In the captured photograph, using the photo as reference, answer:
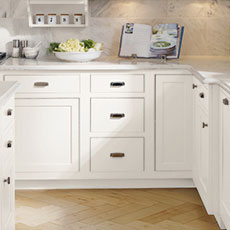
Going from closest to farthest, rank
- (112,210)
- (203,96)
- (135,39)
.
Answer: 1. (203,96)
2. (112,210)
3. (135,39)

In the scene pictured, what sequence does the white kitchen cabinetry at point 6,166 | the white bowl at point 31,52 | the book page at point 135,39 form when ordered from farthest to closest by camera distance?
the book page at point 135,39
the white bowl at point 31,52
the white kitchen cabinetry at point 6,166

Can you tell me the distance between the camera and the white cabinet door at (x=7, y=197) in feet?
8.04

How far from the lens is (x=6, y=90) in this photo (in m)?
2.44

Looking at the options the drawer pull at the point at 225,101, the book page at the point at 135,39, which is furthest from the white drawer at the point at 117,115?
the drawer pull at the point at 225,101

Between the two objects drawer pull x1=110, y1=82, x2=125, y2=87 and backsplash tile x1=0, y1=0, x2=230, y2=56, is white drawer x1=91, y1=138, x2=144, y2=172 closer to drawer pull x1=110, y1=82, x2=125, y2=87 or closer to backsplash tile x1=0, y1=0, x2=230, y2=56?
drawer pull x1=110, y1=82, x2=125, y2=87

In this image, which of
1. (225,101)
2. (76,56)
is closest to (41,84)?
(76,56)

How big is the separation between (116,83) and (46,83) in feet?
1.61

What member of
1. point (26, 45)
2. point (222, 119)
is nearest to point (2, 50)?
point (26, 45)

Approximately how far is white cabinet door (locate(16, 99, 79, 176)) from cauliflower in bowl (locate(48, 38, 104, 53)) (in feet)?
1.35

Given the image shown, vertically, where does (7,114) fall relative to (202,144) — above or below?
above

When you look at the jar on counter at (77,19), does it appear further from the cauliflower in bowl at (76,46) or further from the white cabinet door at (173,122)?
the white cabinet door at (173,122)

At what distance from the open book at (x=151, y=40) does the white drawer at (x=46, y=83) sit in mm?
638

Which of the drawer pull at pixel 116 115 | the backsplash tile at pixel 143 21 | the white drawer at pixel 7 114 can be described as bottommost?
the drawer pull at pixel 116 115

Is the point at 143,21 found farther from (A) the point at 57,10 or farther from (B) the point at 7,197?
(B) the point at 7,197
